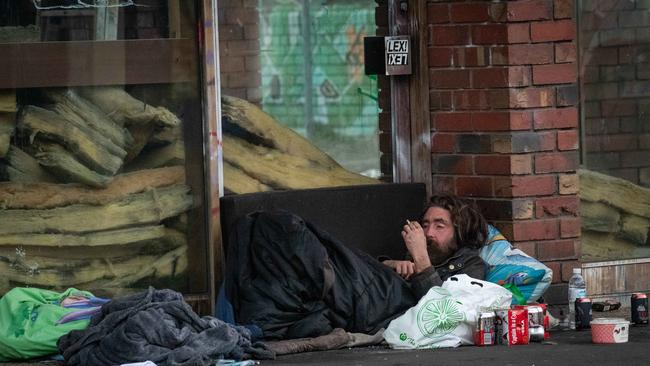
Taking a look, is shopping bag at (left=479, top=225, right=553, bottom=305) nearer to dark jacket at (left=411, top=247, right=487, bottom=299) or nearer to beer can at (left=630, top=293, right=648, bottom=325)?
dark jacket at (left=411, top=247, right=487, bottom=299)

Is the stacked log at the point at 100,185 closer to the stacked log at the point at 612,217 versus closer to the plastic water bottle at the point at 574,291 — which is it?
the plastic water bottle at the point at 574,291

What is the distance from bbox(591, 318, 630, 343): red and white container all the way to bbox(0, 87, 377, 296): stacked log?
1837mm

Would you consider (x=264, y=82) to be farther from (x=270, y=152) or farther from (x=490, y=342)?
(x=490, y=342)

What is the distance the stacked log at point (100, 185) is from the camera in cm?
706

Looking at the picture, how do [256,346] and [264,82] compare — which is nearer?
[256,346]

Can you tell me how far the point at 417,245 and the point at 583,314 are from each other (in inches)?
36.2

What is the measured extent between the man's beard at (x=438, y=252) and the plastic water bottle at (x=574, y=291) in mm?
622

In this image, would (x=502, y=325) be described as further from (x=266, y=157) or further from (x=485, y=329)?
(x=266, y=157)

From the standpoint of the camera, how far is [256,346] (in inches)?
258

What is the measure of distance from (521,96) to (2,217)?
2.65 meters

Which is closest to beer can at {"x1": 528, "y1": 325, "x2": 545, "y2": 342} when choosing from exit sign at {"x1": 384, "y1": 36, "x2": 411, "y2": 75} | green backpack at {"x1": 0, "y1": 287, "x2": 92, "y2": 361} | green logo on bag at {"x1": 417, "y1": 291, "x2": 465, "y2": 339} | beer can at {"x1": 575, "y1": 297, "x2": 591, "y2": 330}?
green logo on bag at {"x1": 417, "y1": 291, "x2": 465, "y2": 339}

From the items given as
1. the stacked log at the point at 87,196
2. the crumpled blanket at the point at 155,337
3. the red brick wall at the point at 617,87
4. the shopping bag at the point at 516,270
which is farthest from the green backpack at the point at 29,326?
the red brick wall at the point at 617,87

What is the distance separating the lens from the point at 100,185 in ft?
23.5

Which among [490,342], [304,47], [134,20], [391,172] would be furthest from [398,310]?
[134,20]
